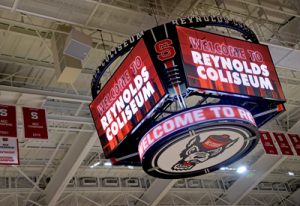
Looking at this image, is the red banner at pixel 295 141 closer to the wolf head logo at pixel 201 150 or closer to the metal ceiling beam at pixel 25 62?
the wolf head logo at pixel 201 150

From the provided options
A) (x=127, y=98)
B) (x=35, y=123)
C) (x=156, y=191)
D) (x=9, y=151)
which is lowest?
(x=127, y=98)

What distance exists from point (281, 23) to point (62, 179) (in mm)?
9782

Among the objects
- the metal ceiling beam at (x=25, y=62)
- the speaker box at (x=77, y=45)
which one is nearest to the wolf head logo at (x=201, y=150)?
the speaker box at (x=77, y=45)

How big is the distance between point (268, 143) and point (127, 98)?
1034cm

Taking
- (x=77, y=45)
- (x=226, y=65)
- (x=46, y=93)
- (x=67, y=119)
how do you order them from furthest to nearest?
(x=67, y=119), (x=46, y=93), (x=77, y=45), (x=226, y=65)

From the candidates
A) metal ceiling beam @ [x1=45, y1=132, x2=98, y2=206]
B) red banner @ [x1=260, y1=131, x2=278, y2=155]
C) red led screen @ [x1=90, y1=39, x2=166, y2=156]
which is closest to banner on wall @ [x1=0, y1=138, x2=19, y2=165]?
red led screen @ [x1=90, y1=39, x2=166, y2=156]

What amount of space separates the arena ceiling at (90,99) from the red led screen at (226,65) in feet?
9.69

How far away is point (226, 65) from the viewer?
788 cm

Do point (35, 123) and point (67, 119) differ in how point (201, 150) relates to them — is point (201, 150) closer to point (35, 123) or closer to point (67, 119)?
point (35, 123)

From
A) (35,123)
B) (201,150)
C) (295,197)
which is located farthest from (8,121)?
(295,197)

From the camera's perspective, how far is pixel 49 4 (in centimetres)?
991

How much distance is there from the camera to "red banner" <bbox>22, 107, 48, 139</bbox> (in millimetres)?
10742

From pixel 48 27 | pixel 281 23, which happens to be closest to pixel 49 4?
pixel 48 27

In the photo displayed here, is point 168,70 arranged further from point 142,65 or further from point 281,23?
point 281,23
